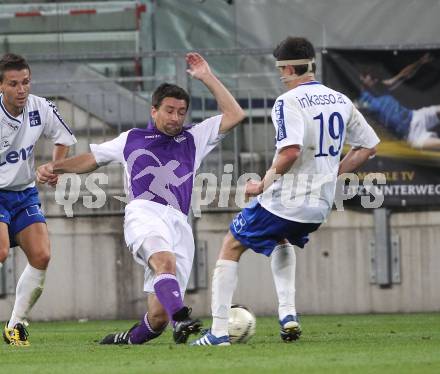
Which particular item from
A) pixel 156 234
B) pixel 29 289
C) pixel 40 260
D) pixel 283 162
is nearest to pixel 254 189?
pixel 283 162

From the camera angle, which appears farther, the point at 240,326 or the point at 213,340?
the point at 240,326

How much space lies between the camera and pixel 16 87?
10148mm

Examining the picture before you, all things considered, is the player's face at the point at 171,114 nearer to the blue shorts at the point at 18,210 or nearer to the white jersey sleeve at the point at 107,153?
the white jersey sleeve at the point at 107,153

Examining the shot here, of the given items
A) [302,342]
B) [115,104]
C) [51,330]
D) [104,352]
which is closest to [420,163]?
[115,104]

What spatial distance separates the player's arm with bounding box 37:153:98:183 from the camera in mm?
9633

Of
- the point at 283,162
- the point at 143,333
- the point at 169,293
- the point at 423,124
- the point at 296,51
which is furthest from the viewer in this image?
the point at 423,124

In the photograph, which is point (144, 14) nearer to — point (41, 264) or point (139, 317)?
point (139, 317)

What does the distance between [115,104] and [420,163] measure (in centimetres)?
335

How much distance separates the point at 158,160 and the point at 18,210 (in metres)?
1.42

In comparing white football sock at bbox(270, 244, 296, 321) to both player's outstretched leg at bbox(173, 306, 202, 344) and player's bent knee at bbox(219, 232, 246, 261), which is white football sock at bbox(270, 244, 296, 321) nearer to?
player's bent knee at bbox(219, 232, 246, 261)

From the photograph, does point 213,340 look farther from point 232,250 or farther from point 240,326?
point 232,250

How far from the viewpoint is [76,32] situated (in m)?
16.3

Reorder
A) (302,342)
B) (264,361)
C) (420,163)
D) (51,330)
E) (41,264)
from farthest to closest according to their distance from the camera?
(420,163) < (51,330) < (41,264) < (302,342) < (264,361)

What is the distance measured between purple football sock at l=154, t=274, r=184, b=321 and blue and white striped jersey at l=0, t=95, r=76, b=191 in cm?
175
